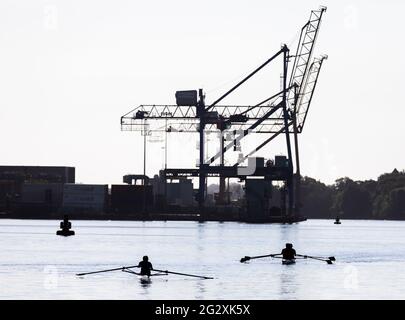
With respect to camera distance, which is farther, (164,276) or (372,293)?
(164,276)

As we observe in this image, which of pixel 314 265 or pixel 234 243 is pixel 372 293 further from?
pixel 234 243

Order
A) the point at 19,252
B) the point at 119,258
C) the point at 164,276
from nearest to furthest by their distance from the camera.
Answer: the point at 164,276
the point at 119,258
the point at 19,252

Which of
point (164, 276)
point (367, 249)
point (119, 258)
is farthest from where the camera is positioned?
point (367, 249)

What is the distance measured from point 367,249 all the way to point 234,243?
1817 centimetres

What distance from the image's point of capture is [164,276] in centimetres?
9069

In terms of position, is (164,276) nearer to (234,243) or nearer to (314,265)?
(314,265)
